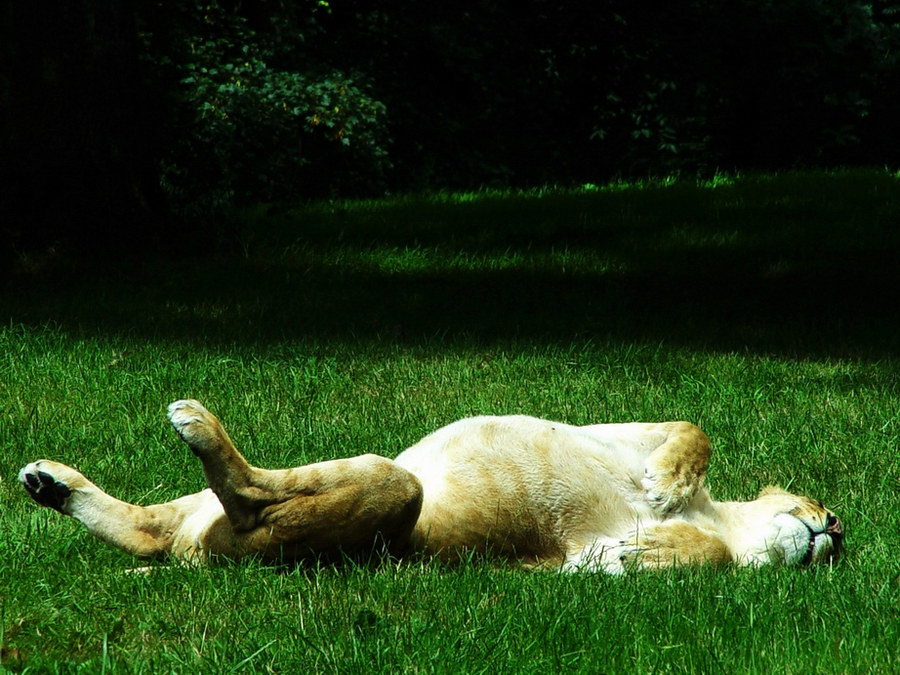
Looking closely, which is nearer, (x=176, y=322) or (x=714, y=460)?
(x=714, y=460)

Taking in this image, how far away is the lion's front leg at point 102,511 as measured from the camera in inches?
135

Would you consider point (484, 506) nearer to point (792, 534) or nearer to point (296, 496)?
point (296, 496)

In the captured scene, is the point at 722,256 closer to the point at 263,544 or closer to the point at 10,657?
the point at 263,544

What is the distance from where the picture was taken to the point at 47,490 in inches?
135

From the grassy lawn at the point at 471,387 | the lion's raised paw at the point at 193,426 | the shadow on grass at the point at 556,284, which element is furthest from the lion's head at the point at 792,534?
the shadow on grass at the point at 556,284

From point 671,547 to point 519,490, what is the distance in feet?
1.77

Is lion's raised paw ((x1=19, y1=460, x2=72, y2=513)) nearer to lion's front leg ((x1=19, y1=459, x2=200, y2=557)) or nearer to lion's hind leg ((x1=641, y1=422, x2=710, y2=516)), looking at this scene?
lion's front leg ((x1=19, y1=459, x2=200, y2=557))

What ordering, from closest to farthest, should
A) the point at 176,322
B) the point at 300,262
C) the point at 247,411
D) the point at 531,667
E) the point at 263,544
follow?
the point at 531,667, the point at 263,544, the point at 247,411, the point at 176,322, the point at 300,262

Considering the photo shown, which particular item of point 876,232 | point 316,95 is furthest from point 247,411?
point 316,95

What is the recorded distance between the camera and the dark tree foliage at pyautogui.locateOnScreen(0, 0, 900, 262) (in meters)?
15.4

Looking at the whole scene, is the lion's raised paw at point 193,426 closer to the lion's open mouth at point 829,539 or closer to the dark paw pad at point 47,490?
the dark paw pad at point 47,490

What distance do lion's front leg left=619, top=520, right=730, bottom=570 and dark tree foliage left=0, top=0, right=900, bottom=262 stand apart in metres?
8.28

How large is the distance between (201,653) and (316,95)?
13.5 meters

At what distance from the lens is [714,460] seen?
490cm
